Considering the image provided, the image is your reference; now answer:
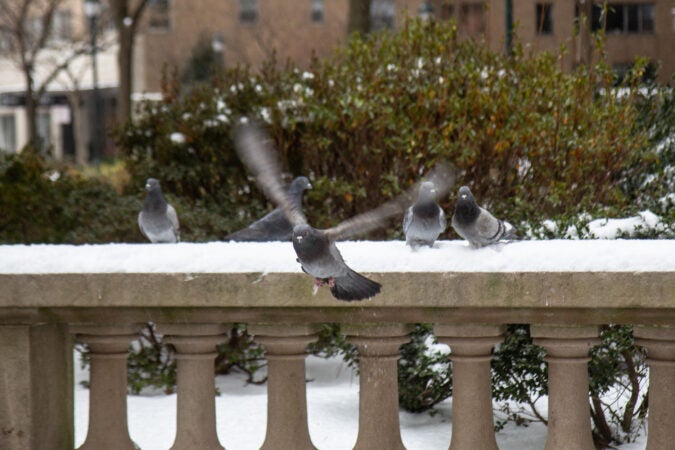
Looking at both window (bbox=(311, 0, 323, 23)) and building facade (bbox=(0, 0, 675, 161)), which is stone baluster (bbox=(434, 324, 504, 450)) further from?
window (bbox=(311, 0, 323, 23))

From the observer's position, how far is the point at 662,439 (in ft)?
10.4

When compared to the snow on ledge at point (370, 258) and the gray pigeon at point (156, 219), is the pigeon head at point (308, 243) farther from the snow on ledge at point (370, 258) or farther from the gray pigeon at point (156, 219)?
the gray pigeon at point (156, 219)

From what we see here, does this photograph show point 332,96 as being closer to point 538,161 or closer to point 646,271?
point 538,161

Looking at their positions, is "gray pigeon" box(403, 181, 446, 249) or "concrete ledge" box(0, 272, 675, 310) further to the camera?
"gray pigeon" box(403, 181, 446, 249)

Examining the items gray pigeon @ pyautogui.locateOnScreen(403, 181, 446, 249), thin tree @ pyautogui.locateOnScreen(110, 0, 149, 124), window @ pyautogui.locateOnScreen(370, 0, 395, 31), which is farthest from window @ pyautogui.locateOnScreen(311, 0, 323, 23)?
gray pigeon @ pyautogui.locateOnScreen(403, 181, 446, 249)

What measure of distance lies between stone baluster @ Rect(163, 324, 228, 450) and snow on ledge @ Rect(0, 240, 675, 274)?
255 mm

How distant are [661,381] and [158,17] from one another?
137ft

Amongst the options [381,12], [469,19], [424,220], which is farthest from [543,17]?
[381,12]

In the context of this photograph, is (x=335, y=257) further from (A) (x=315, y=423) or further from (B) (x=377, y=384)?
(A) (x=315, y=423)

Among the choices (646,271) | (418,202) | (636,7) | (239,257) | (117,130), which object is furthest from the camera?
(636,7)

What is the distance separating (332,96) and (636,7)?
29.8 metres

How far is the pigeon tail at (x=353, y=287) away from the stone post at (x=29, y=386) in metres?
1.09

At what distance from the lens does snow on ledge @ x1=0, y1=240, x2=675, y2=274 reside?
3.09 metres

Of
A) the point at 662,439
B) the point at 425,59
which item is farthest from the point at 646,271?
the point at 425,59
